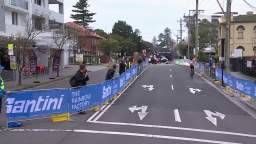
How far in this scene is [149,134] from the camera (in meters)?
14.3

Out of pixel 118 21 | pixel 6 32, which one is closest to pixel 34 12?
pixel 6 32

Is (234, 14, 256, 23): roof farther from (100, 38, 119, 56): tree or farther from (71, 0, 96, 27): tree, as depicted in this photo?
(71, 0, 96, 27): tree

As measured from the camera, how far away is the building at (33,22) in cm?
5106

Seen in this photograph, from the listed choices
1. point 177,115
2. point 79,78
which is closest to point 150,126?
point 177,115

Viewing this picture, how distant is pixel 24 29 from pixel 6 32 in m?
5.09

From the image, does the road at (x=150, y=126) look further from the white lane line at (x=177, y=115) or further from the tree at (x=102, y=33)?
the tree at (x=102, y=33)

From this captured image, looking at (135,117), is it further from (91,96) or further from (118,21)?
(118,21)

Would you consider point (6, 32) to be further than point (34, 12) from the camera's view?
No

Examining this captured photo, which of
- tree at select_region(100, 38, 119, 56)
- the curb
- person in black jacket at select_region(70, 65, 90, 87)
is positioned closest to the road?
the curb

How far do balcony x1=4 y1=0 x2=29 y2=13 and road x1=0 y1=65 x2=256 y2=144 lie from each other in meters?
29.5

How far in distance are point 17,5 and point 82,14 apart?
9380 cm

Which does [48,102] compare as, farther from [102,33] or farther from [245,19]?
[102,33]

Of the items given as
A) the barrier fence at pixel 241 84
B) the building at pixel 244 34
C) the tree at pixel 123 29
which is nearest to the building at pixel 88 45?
the tree at pixel 123 29

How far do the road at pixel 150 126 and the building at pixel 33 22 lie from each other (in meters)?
26.4
